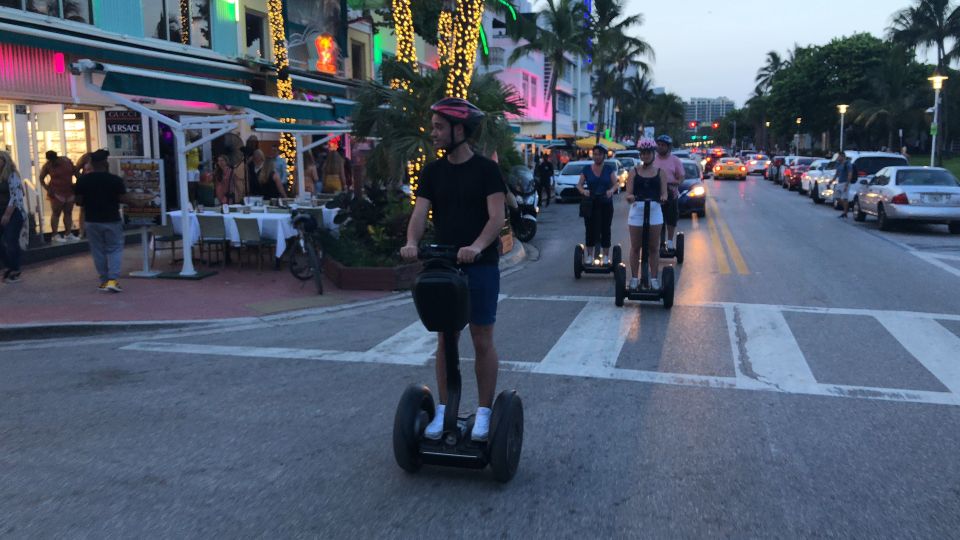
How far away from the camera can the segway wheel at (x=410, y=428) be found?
14.1ft

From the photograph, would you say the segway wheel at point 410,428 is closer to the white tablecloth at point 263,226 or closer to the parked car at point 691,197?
the white tablecloth at point 263,226

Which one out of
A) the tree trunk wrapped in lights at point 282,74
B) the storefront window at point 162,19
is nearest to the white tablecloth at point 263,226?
the tree trunk wrapped in lights at point 282,74

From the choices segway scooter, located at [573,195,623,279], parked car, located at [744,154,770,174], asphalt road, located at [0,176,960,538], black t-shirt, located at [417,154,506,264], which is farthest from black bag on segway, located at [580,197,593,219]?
parked car, located at [744,154,770,174]

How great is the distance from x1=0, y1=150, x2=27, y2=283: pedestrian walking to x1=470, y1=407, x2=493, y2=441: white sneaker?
9.02 meters

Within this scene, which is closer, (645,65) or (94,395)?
(94,395)

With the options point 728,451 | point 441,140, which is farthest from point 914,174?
point 441,140

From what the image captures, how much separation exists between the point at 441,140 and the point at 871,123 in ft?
209

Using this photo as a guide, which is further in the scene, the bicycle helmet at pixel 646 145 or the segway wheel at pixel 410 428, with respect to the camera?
the bicycle helmet at pixel 646 145

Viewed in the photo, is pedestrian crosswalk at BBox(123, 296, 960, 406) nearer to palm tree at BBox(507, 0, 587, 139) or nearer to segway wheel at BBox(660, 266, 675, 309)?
segway wheel at BBox(660, 266, 675, 309)

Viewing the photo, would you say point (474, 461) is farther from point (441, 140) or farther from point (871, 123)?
point (871, 123)

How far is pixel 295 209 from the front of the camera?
1267cm

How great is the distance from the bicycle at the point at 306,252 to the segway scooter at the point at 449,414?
658 centimetres

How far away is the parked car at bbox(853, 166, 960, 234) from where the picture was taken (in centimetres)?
1692

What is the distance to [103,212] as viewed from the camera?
1015cm
